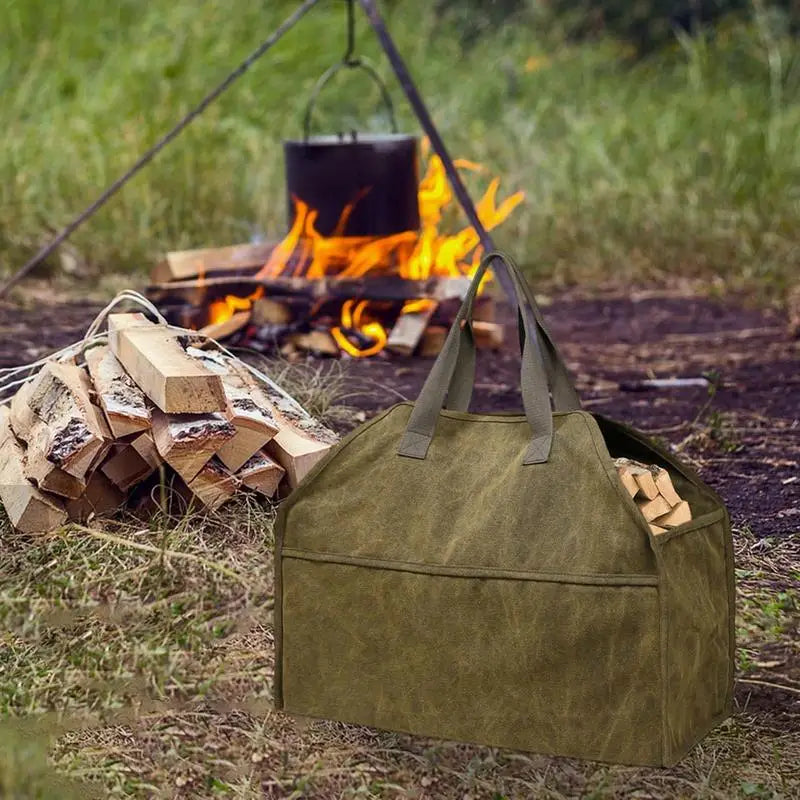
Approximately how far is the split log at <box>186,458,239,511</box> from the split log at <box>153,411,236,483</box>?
0.02 metres

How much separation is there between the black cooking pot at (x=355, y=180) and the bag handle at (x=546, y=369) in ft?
8.98

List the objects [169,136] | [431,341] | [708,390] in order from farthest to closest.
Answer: [431,341], [708,390], [169,136]

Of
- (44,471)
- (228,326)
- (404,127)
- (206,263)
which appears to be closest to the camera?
(44,471)

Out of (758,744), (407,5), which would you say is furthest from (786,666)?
(407,5)

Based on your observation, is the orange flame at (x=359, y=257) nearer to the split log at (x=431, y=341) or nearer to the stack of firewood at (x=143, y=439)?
the split log at (x=431, y=341)

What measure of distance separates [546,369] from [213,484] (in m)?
1.02

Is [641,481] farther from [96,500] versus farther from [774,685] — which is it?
[96,500]

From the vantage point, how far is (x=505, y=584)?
6.63ft

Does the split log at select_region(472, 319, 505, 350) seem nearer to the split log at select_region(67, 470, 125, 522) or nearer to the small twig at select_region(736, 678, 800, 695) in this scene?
the split log at select_region(67, 470, 125, 522)

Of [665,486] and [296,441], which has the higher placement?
[665,486]

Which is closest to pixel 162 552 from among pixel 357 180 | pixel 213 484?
pixel 213 484

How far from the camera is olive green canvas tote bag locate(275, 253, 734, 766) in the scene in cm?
199

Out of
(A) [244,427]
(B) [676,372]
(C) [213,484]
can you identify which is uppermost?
(A) [244,427]

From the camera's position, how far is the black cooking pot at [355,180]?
193 inches
